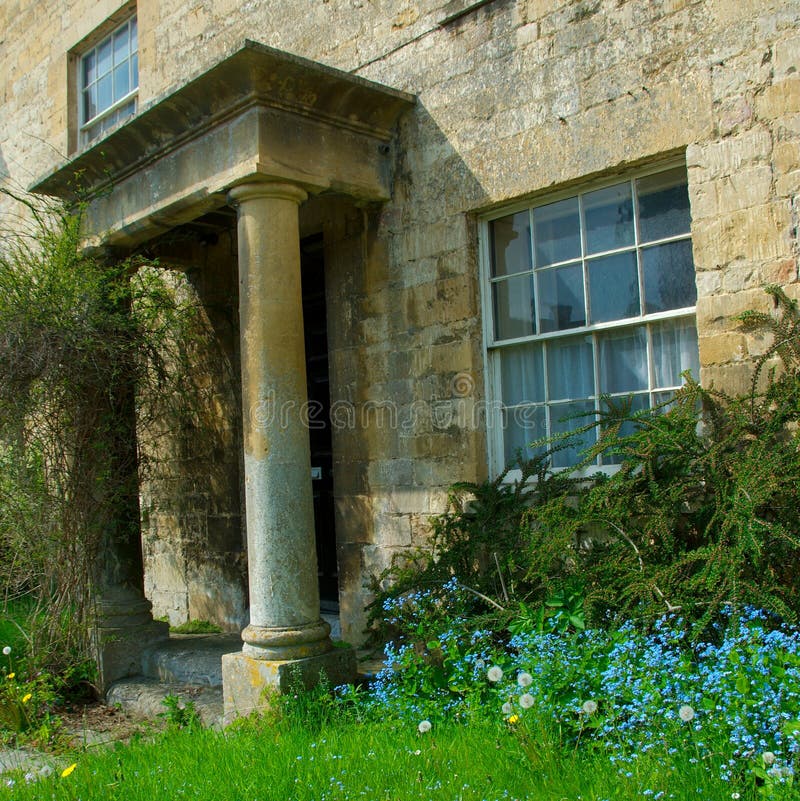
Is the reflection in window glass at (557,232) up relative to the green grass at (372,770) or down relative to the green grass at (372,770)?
up

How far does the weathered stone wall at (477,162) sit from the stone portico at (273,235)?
20.5 inches

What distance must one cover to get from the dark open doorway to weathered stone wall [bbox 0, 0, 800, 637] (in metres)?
0.67

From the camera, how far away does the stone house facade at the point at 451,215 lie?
178 inches

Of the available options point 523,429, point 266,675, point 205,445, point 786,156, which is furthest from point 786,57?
point 205,445

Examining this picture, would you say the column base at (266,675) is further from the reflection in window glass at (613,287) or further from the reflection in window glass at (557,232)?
the reflection in window glass at (557,232)

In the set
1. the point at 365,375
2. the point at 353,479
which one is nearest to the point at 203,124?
the point at 365,375

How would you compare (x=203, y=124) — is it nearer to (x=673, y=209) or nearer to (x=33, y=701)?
(x=673, y=209)

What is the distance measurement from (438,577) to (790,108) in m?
3.14

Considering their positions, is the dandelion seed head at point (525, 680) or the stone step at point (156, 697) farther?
the stone step at point (156, 697)

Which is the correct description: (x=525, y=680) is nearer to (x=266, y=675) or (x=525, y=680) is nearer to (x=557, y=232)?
(x=266, y=675)

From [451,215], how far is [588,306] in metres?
1.16

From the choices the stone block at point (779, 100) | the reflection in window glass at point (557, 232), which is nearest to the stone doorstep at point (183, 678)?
the reflection in window glass at point (557, 232)

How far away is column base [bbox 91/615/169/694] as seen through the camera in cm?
623

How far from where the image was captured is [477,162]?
5582 millimetres
